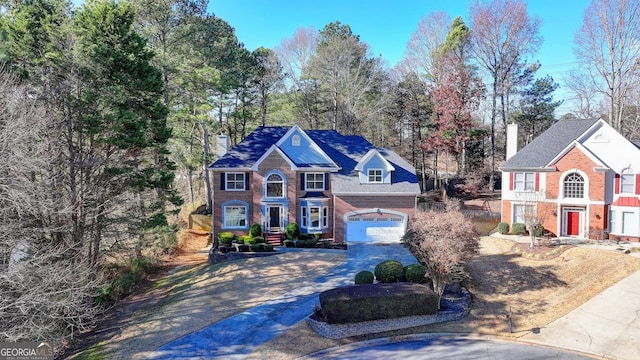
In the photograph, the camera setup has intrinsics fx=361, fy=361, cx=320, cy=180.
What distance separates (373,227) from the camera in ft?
82.2

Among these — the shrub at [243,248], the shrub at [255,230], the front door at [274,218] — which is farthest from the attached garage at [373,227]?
the shrub at [243,248]

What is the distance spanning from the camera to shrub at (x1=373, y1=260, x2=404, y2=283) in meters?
16.1

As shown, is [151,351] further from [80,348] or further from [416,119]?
[416,119]

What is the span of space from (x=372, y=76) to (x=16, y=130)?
35.1 meters

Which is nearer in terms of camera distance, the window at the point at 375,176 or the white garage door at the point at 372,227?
the white garage door at the point at 372,227

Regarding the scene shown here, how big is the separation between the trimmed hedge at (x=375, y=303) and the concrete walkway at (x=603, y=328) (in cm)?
390

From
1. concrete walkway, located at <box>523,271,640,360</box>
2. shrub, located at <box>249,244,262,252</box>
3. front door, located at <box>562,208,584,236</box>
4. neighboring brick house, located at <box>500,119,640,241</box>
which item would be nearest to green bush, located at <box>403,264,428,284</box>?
concrete walkway, located at <box>523,271,640,360</box>

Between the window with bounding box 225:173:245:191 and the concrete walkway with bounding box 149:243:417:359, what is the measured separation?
10.2 meters

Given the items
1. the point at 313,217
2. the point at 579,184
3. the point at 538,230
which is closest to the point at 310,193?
the point at 313,217

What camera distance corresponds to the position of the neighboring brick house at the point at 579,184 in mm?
23266

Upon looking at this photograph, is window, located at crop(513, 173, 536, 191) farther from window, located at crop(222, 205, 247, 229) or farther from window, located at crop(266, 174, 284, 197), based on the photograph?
window, located at crop(222, 205, 247, 229)

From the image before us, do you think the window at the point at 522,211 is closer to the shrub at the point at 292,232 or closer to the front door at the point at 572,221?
the front door at the point at 572,221

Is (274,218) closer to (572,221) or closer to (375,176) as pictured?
(375,176)

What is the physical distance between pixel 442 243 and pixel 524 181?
580 inches
